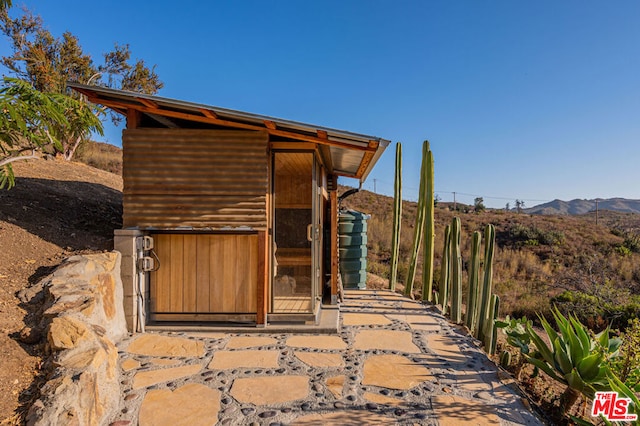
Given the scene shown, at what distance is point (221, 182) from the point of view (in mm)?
4414

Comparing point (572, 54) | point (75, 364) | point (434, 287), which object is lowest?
point (434, 287)

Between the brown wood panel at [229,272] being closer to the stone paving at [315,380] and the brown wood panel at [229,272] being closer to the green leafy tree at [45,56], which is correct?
the stone paving at [315,380]

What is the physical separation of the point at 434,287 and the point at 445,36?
6609 millimetres

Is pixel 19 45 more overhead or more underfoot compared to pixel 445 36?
more overhead

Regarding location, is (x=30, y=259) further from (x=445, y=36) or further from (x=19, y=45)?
(x=19, y=45)

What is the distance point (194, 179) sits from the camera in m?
4.42

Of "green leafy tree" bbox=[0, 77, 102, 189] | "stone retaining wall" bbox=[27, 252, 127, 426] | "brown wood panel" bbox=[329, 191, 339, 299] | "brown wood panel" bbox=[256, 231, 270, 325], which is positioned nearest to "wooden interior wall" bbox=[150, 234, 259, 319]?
"brown wood panel" bbox=[256, 231, 270, 325]

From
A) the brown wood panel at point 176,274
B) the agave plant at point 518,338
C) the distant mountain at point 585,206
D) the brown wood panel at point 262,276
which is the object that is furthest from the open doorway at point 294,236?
the distant mountain at point 585,206

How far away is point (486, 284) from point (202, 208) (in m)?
3.53

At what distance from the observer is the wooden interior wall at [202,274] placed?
4.55 metres

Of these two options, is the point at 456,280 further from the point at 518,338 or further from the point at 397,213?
the point at 397,213

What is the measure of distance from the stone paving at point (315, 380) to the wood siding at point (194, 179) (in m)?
1.38

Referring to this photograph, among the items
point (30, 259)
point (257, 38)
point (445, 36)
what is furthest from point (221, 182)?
point (445, 36)

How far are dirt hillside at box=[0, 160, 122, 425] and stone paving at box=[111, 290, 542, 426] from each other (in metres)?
0.71
